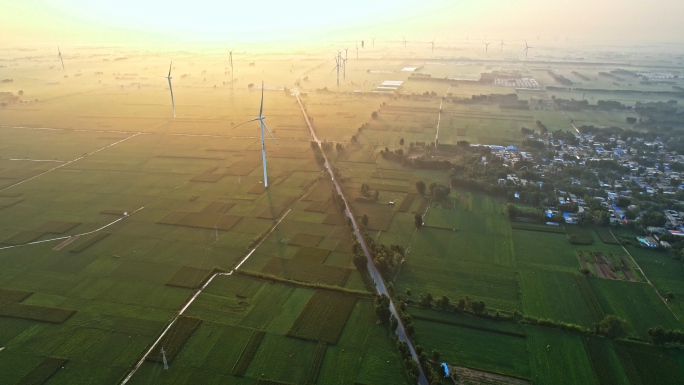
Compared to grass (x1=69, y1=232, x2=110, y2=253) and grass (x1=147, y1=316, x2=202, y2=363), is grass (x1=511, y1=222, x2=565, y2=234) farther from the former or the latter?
grass (x1=69, y1=232, x2=110, y2=253)

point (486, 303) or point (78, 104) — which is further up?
point (78, 104)

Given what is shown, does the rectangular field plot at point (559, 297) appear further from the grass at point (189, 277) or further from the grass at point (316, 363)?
the grass at point (189, 277)

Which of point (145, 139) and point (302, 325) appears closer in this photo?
point (302, 325)

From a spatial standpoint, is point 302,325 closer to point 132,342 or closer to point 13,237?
point 132,342

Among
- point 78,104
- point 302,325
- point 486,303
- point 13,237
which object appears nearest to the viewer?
point 302,325

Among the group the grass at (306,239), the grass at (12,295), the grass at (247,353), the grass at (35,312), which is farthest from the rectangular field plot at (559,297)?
the grass at (12,295)

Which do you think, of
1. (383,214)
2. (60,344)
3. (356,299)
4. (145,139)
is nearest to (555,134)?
(383,214)

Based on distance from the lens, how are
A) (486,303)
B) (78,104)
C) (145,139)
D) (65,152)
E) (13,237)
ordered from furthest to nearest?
(78,104)
(145,139)
(65,152)
(13,237)
(486,303)

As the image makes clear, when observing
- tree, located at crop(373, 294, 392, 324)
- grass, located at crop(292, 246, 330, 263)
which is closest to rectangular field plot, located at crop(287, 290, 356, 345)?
tree, located at crop(373, 294, 392, 324)
